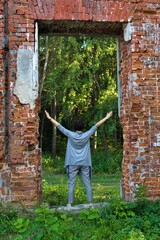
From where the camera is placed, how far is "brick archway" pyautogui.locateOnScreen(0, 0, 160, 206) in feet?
19.3

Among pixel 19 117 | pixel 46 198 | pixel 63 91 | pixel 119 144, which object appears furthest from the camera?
pixel 119 144

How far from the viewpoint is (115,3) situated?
20.4ft

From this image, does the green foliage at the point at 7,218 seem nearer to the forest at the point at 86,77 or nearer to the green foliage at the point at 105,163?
the green foliage at the point at 105,163

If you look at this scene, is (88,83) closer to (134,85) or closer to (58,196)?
(58,196)

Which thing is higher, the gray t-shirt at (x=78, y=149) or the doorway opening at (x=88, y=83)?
the doorway opening at (x=88, y=83)

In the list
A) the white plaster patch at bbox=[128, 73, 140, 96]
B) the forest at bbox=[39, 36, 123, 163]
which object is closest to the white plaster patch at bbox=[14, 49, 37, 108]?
the white plaster patch at bbox=[128, 73, 140, 96]

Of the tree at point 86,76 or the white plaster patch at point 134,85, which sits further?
the tree at point 86,76

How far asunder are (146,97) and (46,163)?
40.7 ft

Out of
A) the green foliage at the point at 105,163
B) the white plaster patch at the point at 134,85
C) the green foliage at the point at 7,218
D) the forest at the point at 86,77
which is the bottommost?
the green foliage at the point at 7,218

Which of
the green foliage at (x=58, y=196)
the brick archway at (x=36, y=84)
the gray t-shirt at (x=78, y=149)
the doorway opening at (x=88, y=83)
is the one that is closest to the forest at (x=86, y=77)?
the doorway opening at (x=88, y=83)

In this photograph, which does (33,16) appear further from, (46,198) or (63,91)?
(63,91)

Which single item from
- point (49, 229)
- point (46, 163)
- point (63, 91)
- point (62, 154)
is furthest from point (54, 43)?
point (49, 229)

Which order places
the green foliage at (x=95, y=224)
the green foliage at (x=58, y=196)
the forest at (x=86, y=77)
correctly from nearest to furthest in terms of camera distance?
the green foliage at (x=95, y=224)
the green foliage at (x=58, y=196)
the forest at (x=86, y=77)

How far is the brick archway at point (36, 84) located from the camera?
589 centimetres
